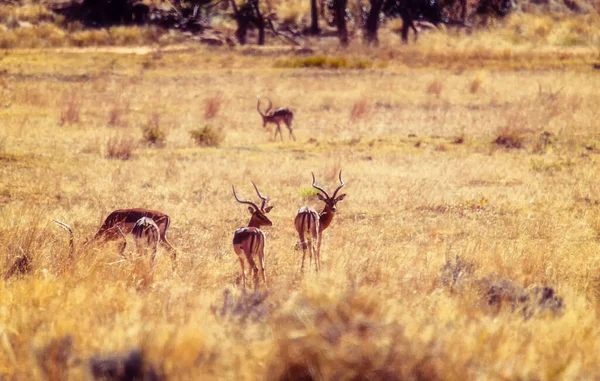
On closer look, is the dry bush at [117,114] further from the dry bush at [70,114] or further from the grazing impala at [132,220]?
the grazing impala at [132,220]

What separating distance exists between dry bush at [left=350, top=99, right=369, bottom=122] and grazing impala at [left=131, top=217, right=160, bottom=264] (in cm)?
1257

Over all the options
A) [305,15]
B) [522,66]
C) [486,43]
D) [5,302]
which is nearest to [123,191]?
[5,302]

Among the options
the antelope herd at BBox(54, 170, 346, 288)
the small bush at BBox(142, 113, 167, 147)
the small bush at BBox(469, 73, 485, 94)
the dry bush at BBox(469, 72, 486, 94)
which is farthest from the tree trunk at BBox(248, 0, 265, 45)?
the antelope herd at BBox(54, 170, 346, 288)

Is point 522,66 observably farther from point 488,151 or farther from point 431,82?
point 488,151

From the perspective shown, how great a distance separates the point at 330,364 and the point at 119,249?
3865 mm

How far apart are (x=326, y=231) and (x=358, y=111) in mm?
10545

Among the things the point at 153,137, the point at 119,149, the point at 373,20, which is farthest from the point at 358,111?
the point at 373,20

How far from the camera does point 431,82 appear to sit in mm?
26203

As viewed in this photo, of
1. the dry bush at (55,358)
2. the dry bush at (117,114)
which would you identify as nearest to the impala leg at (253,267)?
the dry bush at (55,358)

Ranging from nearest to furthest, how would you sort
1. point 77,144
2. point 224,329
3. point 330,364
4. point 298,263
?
point 330,364, point 224,329, point 298,263, point 77,144

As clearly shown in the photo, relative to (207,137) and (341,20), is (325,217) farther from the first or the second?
(341,20)

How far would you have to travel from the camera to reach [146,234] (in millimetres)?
7961

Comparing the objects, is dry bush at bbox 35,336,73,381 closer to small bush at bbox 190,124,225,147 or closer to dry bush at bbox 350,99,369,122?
small bush at bbox 190,124,225,147

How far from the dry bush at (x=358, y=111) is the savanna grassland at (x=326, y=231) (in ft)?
0.33
